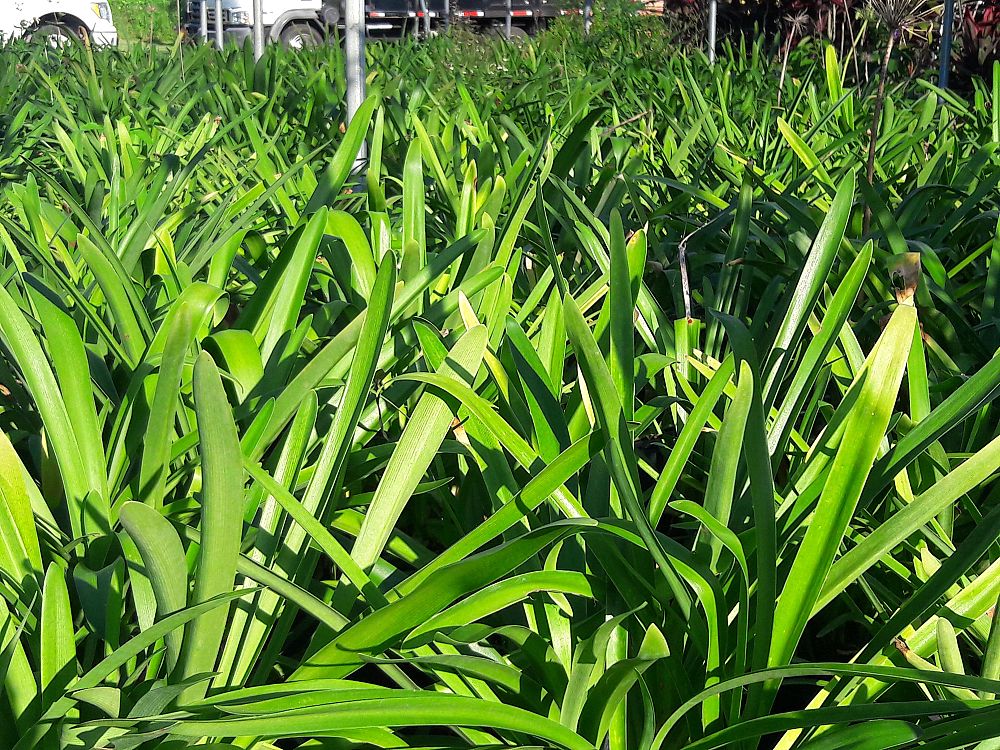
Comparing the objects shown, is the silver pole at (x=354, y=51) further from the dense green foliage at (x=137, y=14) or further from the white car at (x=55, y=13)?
the dense green foliage at (x=137, y=14)

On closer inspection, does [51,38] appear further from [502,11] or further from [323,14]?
[502,11]

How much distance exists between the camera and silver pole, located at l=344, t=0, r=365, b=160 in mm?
2453

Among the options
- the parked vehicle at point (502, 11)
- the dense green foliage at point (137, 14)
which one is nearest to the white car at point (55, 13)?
the dense green foliage at point (137, 14)

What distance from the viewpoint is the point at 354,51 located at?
245 centimetres

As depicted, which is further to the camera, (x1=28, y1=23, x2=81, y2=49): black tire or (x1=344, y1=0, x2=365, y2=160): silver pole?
(x1=28, y1=23, x2=81, y2=49): black tire

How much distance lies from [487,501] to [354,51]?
5.50ft

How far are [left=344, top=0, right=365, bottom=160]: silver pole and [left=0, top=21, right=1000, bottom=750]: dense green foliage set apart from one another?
86 cm

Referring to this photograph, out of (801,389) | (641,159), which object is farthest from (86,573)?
(641,159)

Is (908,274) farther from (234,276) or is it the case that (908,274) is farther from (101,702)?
(234,276)

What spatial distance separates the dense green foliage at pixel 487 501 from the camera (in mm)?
664

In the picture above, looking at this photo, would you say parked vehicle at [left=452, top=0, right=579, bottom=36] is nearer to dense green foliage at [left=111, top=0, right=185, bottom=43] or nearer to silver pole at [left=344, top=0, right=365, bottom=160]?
dense green foliage at [left=111, top=0, right=185, bottom=43]

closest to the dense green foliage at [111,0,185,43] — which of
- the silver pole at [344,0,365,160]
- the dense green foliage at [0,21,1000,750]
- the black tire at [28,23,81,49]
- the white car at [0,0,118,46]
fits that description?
the white car at [0,0,118,46]

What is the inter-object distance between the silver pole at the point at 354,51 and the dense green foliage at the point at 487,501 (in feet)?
2.81

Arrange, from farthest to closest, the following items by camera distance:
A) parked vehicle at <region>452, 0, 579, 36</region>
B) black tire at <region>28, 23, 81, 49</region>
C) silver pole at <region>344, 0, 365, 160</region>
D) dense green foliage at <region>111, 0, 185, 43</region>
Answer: dense green foliage at <region>111, 0, 185, 43</region> → parked vehicle at <region>452, 0, 579, 36</region> → black tire at <region>28, 23, 81, 49</region> → silver pole at <region>344, 0, 365, 160</region>
